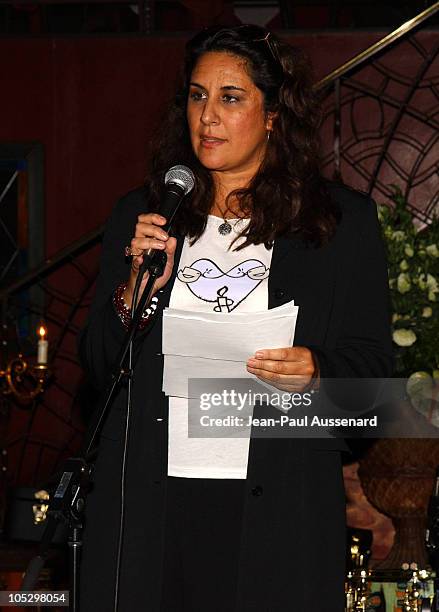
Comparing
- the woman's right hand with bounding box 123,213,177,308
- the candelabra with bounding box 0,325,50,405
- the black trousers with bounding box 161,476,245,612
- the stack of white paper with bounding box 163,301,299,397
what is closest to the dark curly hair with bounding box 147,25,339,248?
the stack of white paper with bounding box 163,301,299,397

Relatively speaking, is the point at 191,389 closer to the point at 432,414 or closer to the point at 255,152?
the point at 255,152

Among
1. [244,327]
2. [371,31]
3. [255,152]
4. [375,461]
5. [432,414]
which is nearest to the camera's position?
[244,327]

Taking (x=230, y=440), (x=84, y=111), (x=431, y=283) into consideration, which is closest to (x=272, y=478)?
(x=230, y=440)

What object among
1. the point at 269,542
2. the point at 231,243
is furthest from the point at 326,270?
the point at 269,542

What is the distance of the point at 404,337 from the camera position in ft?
11.4

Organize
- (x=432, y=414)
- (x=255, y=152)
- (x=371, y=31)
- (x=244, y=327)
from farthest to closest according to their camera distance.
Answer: (x=371, y=31) → (x=432, y=414) → (x=255, y=152) → (x=244, y=327)

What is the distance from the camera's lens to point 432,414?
11.4 ft

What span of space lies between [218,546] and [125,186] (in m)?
3.64

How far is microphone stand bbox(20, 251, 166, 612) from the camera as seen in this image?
1.61 m

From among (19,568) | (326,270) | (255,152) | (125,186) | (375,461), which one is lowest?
(19,568)

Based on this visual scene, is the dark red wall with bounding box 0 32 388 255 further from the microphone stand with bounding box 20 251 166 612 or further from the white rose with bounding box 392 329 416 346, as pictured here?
the microphone stand with bounding box 20 251 166 612

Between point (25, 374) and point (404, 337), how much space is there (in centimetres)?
242

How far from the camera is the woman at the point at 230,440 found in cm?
200

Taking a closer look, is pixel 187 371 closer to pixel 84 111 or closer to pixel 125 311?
pixel 125 311
